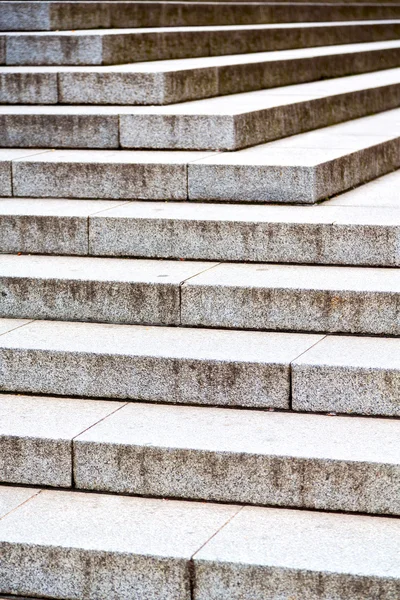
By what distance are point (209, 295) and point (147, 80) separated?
2.90 metres

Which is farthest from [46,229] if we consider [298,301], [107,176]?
[298,301]

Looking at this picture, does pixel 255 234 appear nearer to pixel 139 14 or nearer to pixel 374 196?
pixel 374 196

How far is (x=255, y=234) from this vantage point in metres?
5.85

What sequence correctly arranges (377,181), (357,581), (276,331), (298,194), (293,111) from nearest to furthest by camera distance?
(357,581), (276,331), (298,194), (377,181), (293,111)

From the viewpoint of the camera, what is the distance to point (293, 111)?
7.81 meters

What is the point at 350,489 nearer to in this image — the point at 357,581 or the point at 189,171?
the point at 357,581

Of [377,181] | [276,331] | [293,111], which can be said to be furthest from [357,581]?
[293,111]

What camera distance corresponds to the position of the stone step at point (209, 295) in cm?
524

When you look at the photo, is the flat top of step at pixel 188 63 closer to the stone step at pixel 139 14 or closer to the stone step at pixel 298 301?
the stone step at pixel 139 14

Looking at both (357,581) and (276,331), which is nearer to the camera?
(357,581)

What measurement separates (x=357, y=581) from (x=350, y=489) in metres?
0.55

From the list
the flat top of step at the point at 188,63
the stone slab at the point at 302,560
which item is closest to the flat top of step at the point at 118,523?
the stone slab at the point at 302,560

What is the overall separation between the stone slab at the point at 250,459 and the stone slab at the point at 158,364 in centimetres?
15

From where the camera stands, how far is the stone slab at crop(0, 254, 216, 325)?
551 cm
